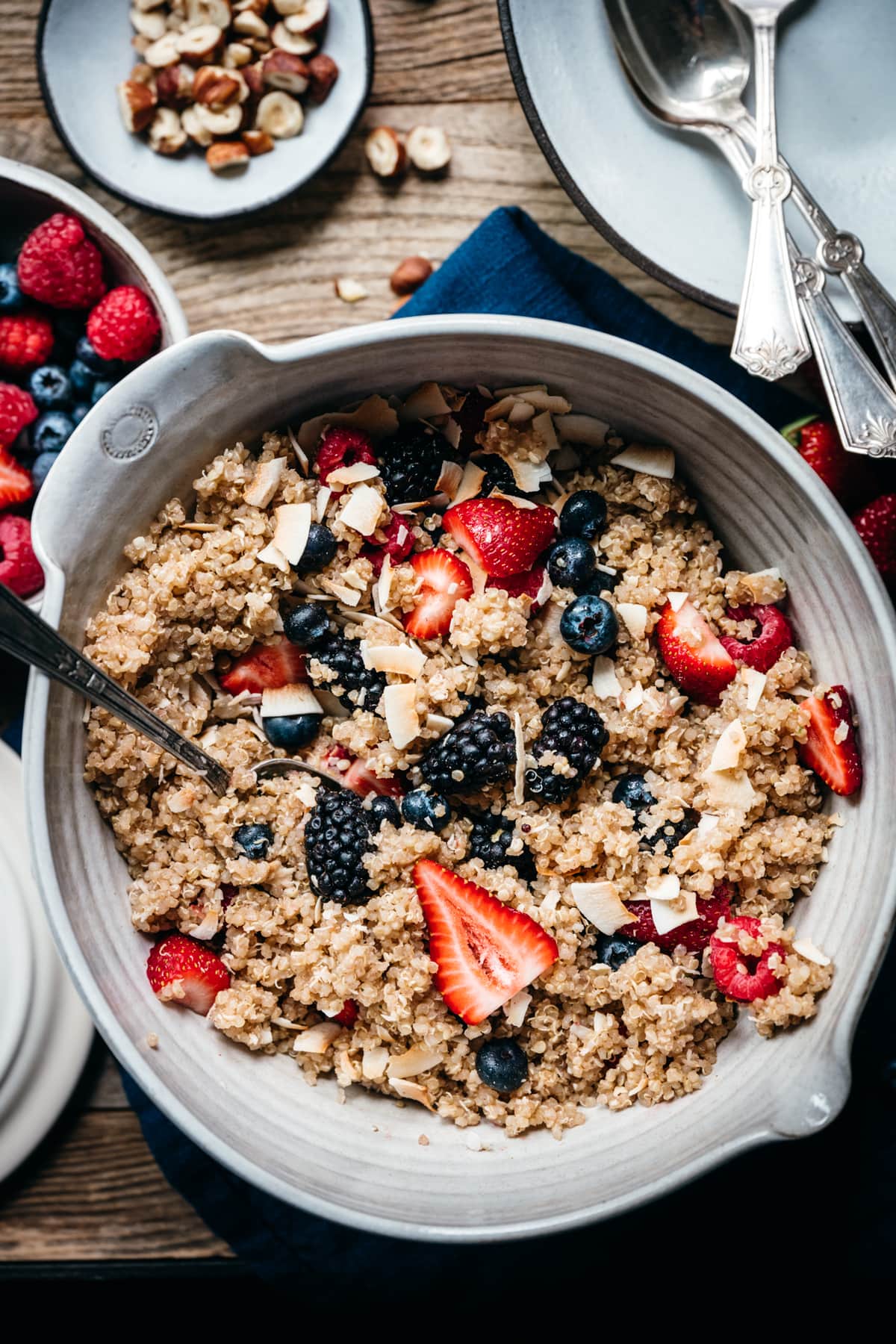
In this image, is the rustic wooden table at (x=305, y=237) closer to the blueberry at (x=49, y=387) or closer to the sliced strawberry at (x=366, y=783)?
the blueberry at (x=49, y=387)

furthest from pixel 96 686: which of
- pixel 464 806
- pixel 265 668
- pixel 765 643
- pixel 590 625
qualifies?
pixel 765 643

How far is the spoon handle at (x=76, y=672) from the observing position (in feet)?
3.54

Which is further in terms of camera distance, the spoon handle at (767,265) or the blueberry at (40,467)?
the blueberry at (40,467)

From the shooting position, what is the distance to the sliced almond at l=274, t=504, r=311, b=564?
4.27 ft

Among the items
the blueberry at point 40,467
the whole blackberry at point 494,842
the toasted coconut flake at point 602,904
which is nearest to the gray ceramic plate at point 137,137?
the blueberry at point 40,467

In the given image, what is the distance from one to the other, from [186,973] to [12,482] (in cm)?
75

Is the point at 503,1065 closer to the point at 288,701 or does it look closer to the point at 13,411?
the point at 288,701

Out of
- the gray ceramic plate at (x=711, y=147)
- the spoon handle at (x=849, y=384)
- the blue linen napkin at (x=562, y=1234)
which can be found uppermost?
the gray ceramic plate at (x=711, y=147)

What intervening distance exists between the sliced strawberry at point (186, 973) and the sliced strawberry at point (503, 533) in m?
0.58

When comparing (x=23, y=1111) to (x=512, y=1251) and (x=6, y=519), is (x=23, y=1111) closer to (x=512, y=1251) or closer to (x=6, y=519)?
(x=512, y=1251)

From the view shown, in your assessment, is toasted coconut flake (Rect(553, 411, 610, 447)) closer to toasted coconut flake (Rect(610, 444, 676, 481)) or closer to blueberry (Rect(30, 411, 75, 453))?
toasted coconut flake (Rect(610, 444, 676, 481))

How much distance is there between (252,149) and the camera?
1.61 metres

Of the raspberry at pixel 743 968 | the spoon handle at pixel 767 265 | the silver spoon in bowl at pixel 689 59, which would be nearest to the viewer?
the raspberry at pixel 743 968

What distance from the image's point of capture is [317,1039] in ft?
4.33
